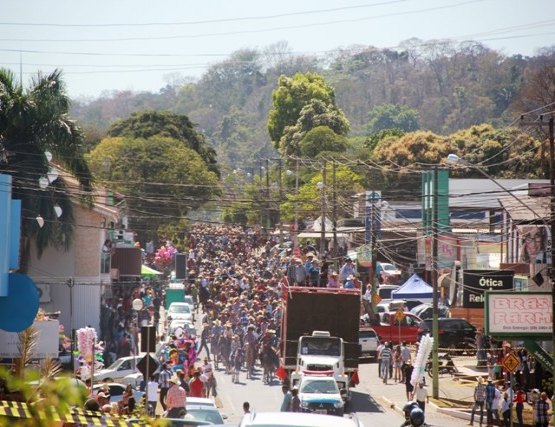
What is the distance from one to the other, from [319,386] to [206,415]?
384 inches

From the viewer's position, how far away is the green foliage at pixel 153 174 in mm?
82375

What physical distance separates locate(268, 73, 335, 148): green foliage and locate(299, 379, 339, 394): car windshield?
9144 cm

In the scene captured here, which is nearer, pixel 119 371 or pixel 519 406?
pixel 519 406

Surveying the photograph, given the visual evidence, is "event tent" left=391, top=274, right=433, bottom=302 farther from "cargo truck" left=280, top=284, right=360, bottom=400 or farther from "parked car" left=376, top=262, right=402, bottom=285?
"cargo truck" left=280, top=284, right=360, bottom=400

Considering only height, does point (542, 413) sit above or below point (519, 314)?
below

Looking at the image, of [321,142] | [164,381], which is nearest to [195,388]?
[164,381]

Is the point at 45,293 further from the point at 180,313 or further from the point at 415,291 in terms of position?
the point at 415,291

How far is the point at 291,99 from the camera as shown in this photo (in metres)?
123

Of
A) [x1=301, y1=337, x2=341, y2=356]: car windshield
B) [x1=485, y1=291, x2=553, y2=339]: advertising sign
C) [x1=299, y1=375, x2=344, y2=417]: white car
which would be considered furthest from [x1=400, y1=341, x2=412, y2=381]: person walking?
[x1=299, y1=375, x2=344, y2=417]: white car

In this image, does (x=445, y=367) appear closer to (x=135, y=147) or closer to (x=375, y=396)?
(x=375, y=396)

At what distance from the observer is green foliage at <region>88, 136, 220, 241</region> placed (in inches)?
3243

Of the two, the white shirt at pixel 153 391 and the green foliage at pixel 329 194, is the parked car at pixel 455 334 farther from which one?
the green foliage at pixel 329 194

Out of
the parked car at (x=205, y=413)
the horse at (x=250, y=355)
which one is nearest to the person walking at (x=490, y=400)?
the horse at (x=250, y=355)

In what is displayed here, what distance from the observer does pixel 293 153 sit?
4355 inches
